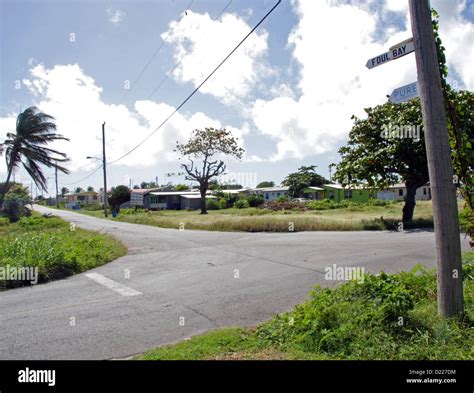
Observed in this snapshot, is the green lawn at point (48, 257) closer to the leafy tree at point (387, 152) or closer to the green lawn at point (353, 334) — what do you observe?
the green lawn at point (353, 334)

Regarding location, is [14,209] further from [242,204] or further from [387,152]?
[387,152]

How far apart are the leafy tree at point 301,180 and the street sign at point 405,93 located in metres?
57.4

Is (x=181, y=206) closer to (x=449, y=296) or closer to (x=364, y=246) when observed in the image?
(x=364, y=246)

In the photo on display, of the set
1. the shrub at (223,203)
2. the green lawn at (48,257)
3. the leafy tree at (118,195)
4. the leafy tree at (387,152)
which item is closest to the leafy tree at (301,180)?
the shrub at (223,203)

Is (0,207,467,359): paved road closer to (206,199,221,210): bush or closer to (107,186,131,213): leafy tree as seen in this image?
(107,186,131,213): leafy tree

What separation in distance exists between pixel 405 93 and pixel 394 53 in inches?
21.3

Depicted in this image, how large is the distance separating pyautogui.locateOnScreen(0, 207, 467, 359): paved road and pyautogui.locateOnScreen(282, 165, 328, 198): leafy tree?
49.7 metres

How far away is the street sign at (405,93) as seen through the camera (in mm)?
4395

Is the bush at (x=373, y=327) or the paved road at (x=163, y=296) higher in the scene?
the bush at (x=373, y=327)

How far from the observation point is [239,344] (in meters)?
4.08

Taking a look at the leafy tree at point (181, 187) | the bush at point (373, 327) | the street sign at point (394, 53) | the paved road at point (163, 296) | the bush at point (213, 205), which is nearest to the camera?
the bush at point (373, 327)

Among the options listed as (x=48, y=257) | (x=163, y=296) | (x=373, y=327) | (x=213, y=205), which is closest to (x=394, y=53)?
(x=373, y=327)

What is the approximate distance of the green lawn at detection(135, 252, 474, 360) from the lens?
140 inches
